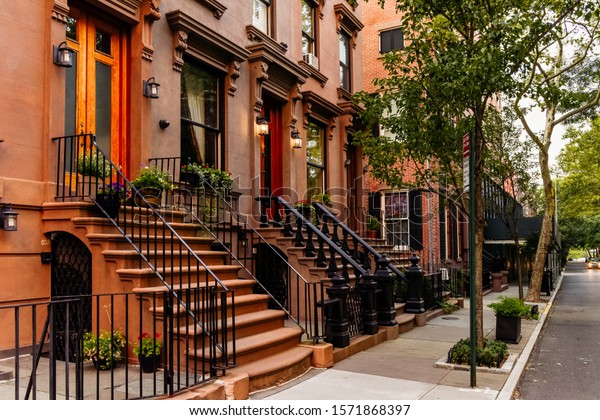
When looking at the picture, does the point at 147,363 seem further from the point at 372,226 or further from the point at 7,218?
the point at 372,226

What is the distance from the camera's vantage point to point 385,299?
1026cm

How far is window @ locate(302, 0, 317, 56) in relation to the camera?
15234 millimetres

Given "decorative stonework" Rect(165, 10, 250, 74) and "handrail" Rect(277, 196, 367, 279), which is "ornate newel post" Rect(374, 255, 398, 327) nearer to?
"handrail" Rect(277, 196, 367, 279)

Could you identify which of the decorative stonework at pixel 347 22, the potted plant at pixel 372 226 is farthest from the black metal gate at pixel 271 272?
the decorative stonework at pixel 347 22

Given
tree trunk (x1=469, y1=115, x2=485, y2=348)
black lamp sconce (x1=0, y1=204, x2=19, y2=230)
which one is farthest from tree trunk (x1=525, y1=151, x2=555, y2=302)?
black lamp sconce (x1=0, y1=204, x2=19, y2=230)

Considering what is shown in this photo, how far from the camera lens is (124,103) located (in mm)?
8906

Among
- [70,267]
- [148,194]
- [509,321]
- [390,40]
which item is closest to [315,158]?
[509,321]

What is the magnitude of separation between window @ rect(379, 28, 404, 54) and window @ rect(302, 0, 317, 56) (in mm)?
7674

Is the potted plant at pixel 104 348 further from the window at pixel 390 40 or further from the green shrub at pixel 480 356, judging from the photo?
A: the window at pixel 390 40

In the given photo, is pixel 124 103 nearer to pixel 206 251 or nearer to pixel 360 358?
pixel 206 251

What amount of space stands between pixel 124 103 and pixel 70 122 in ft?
4.09

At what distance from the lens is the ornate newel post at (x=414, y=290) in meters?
12.0

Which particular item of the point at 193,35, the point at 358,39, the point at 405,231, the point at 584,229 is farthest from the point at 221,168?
the point at 584,229

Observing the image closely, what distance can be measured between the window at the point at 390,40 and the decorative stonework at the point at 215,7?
12.9 meters
